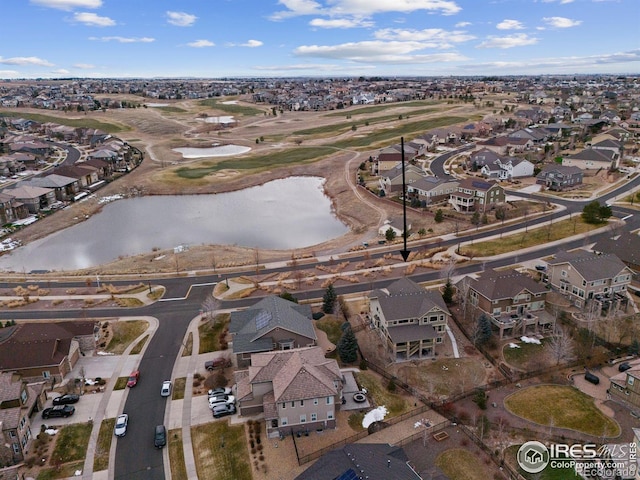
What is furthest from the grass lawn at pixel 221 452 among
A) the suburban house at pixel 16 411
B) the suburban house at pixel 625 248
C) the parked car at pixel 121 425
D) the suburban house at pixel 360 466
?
the suburban house at pixel 625 248

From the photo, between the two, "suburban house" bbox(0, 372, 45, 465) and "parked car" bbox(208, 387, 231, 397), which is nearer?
"suburban house" bbox(0, 372, 45, 465)

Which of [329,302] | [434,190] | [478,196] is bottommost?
[329,302]

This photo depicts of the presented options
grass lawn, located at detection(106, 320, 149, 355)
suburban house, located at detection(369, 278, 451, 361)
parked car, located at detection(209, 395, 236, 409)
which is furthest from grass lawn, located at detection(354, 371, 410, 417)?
grass lawn, located at detection(106, 320, 149, 355)

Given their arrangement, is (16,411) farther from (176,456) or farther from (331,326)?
(331,326)

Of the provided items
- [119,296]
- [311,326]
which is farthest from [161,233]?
[311,326]

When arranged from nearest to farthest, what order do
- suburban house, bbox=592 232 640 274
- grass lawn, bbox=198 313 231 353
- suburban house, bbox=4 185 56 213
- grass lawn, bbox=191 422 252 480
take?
grass lawn, bbox=191 422 252 480 < grass lawn, bbox=198 313 231 353 < suburban house, bbox=592 232 640 274 < suburban house, bbox=4 185 56 213

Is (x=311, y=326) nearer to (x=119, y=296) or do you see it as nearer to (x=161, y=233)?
(x=119, y=296)

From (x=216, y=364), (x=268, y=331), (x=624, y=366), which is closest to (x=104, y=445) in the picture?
(x=216, y=364)

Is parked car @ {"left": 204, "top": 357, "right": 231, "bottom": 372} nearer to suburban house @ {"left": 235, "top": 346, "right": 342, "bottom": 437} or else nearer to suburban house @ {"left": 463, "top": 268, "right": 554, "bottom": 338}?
suburban house @ {"left": 235, "top": 346, "right": 342, "bottom": 437}
